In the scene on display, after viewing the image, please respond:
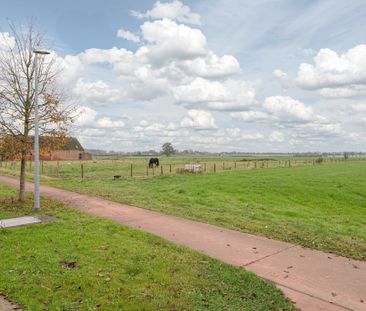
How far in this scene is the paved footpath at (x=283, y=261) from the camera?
4938mm

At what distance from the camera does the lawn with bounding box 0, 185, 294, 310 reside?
461 cm

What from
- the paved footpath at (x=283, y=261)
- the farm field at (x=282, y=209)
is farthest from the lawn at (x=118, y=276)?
the farm field at (x=282, y=209)

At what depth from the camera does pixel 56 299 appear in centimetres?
462

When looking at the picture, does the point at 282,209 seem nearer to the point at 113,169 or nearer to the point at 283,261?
the point at 283,261

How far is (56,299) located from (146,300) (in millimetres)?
1204

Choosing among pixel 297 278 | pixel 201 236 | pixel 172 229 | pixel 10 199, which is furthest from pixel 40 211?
pixel 297 278

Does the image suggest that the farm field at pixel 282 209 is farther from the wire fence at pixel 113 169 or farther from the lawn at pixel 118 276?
the wire fence at pixel 113 169

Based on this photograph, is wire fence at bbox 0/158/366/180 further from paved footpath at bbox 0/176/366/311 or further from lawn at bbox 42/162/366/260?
paved footpath at bbox 0/176/366/311

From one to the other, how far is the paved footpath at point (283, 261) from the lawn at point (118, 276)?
0.38 metres

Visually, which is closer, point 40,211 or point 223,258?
point 223,258

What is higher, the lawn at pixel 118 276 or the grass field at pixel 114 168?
the grass field at pixel 114 168

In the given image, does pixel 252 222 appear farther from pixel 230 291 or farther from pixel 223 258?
pixel 230 291

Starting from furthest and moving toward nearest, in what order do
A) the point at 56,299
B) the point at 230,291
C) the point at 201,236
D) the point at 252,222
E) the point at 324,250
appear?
the point at 252,222
the point at 201,236
the point at 324,250
the point at 230,291
the point at 56,299

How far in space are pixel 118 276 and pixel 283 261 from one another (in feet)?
10.0
